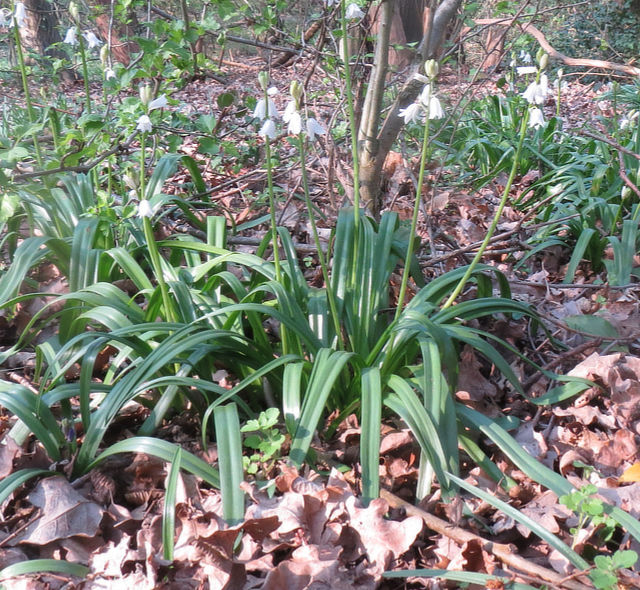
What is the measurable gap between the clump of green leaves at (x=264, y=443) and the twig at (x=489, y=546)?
0.34m

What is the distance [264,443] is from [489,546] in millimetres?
672

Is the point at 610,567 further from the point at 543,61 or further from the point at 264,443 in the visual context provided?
the point at 543,61

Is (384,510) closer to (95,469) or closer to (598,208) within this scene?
(95,469)

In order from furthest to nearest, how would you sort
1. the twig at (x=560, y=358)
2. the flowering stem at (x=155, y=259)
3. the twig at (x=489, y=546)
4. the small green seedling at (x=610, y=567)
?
the twig at (x=560, y=358) < the flowering stem at (x=155, y=259) < the twig at (x=489, y=546) < the small green seedling at (x=610, y=567)

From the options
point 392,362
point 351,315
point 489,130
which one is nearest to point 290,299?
point 351,315

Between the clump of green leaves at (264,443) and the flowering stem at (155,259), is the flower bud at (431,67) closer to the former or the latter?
the flowering stem at (155,259)

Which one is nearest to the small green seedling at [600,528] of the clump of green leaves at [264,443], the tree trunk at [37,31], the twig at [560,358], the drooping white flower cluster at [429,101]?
the twig at [560,358]

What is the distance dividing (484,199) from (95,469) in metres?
3.23

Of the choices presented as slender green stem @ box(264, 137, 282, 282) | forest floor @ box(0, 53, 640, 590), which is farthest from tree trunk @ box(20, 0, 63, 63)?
forest floor @ box(0, 53, 640, 590)

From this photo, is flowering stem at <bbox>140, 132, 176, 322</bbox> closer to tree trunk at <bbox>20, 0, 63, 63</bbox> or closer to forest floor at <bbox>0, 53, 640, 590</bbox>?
forest floor at <bbox>0, 53, 640, 590</bbox>

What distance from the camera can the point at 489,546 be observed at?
151 centimetres

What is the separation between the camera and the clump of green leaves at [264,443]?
1712 millimetres

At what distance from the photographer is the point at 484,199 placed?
13.6ft

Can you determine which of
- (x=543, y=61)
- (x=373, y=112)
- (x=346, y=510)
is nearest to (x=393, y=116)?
(x=373, y=112)
